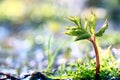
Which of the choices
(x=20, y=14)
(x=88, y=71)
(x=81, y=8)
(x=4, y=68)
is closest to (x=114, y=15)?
(x=81, y=8)

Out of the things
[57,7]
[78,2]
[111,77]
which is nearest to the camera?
[111,77]

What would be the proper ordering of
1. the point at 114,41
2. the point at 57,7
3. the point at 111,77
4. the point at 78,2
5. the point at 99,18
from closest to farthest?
the point at 111,77, the point at 114,41, the point at 99,18, the point at 57,7, the point at 78,2

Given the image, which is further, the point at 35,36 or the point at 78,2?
the point at 78,2

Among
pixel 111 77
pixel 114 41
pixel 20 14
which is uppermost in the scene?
pixel 20 14

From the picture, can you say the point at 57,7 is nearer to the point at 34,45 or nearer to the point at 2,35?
the point at 2,35

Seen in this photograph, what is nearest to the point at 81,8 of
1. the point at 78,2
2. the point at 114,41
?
the point at 78,2

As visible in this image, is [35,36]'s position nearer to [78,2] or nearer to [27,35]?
[27,35]

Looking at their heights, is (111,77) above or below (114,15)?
below
